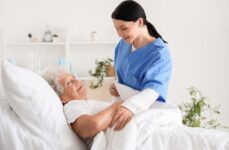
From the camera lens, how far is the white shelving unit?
3393 millimetres

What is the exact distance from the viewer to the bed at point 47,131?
1337 mm

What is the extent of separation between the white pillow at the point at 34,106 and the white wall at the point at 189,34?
216cm

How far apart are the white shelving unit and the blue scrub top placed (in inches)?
61.8

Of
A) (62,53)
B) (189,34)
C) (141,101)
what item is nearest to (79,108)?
(141,101)

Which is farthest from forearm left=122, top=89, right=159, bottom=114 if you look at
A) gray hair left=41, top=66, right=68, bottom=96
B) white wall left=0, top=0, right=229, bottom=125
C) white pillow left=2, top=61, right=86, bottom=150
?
white wall left=0, top=0, right=229, bottom=125

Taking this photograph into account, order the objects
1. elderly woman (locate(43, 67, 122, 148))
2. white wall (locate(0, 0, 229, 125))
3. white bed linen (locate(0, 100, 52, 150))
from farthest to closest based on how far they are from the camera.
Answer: white wall (locate(0, 0, 229, 125)) → elderly woman (locate(43, 67, 122, 148)) → white bed linen (locate(0, 100, 52, 150))

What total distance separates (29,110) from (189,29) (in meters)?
2.57

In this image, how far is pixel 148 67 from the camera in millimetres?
1691

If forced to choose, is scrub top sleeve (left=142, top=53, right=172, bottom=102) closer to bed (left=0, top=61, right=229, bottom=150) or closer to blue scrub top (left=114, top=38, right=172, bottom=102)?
blue scrub top (left=114, top=38, right=172, bottom=102)

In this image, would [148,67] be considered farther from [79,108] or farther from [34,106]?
[34,106]

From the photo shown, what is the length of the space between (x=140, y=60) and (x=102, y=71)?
62.7 inches

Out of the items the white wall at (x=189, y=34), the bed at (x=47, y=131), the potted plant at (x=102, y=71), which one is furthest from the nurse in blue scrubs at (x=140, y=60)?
the white wall at (x=189, y=34)

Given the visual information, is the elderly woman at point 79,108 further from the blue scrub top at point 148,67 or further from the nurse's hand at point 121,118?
the blue scrub top at point 148,67

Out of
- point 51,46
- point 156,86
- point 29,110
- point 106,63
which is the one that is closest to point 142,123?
point 156,86
